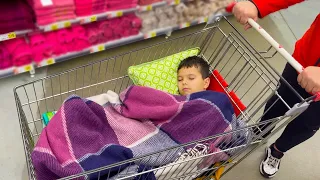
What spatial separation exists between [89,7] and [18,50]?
0.50 meters

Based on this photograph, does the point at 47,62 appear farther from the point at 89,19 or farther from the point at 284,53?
the point at 284,53

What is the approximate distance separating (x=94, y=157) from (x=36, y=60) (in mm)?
1150

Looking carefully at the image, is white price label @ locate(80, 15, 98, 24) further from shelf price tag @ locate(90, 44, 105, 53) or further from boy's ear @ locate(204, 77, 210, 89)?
boy's ear @ locate(204, 77, 210, 89)

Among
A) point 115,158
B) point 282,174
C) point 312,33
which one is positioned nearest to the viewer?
point 115,158

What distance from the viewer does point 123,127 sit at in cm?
151

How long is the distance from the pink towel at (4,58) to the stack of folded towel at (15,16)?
156 millimetres

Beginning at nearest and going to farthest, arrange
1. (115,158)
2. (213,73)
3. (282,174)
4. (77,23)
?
1. (115,158)
2. (213,73)
3. (282,174)
4. (77,23)

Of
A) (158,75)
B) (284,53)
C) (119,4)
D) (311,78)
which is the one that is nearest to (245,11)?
(284,53)

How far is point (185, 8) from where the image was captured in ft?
8.53

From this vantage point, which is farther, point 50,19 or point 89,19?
point 89,19

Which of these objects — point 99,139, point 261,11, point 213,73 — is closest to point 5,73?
point 99,139

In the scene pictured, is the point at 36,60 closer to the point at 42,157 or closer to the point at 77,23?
the point at 77,23

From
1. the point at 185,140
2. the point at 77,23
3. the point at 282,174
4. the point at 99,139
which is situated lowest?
the point at 282,174

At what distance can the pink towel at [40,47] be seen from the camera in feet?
7.03
